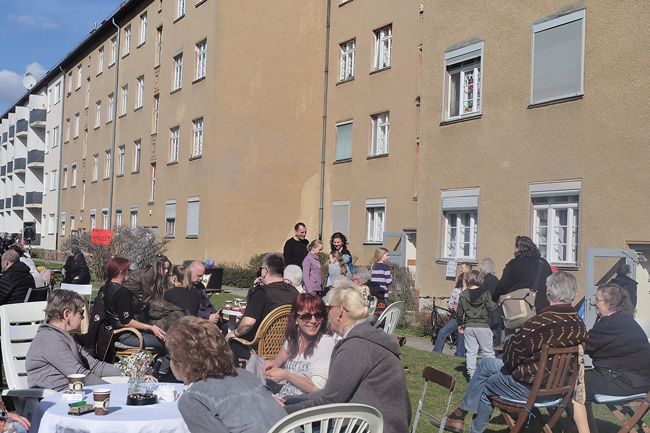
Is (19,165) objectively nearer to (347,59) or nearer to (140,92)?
(140,92)

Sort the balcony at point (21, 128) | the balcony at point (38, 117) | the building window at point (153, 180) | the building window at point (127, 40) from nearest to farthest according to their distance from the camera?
the building window at point (153, 180)
the building window at point (127, 40)
the balcony at point (38, 117)
the balcony at point (21, 128)

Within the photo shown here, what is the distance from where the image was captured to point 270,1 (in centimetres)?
2703

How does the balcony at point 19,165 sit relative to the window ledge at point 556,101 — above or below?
above

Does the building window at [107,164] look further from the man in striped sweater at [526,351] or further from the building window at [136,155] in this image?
the man in striped sweater at [526,351]

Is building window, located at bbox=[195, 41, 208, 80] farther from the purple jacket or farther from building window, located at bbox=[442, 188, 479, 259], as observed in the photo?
the purple jacket

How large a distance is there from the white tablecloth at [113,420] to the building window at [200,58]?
24.0 meters

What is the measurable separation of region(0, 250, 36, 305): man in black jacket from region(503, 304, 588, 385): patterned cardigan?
7.61 m

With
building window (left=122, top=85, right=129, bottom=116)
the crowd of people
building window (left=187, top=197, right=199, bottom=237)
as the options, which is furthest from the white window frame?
building window (left=122, top=85, right=129, bottom=116)

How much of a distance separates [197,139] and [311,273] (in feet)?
55.3

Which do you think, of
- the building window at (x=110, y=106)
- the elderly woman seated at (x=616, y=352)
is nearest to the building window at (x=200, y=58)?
the building window at (x=110, y=106)

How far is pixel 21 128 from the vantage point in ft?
194

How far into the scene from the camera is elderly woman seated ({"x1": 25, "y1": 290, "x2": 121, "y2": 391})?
5.27m

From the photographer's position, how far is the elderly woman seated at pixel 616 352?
620 centimetres

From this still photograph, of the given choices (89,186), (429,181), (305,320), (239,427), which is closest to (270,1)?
(429,181)
